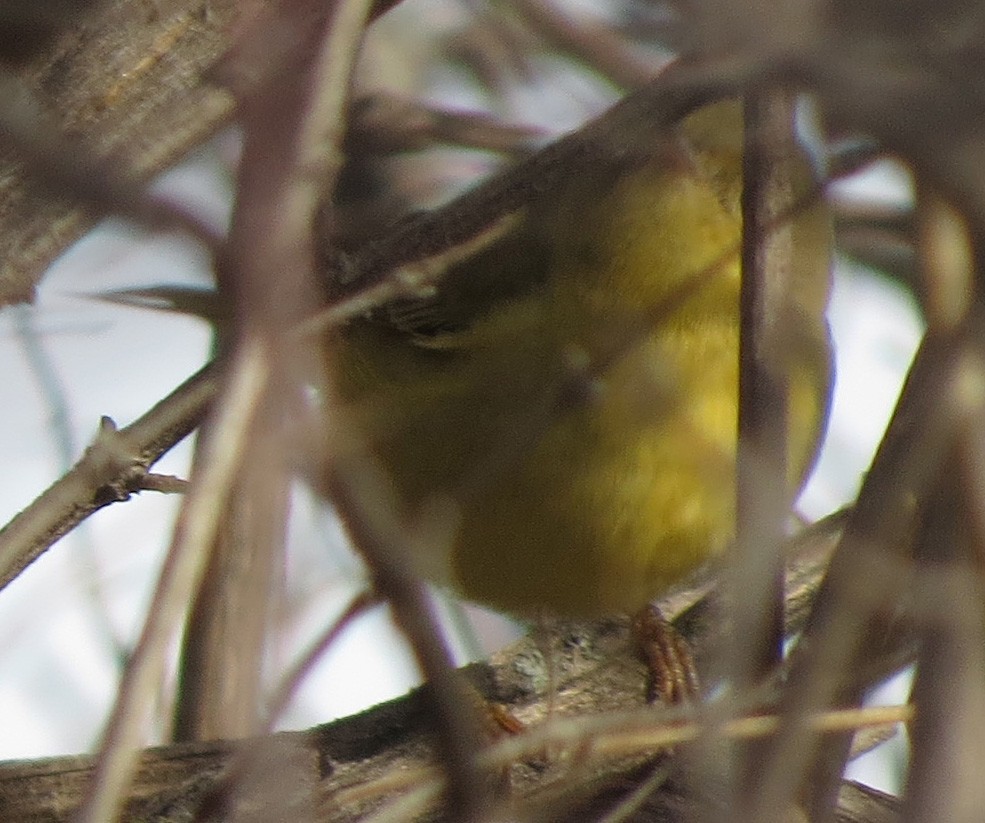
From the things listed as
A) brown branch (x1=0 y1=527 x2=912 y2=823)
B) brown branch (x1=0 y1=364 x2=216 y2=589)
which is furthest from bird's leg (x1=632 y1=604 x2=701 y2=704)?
brown branch (x1=0 y1=364 x2=216 y2=589)

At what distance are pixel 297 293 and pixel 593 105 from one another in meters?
1.44

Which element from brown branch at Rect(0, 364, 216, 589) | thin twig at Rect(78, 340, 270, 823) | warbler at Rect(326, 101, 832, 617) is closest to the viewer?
thin twig at Rect(78, 340, 270, 823)

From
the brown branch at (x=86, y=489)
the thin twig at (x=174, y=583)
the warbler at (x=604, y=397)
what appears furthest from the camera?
the warbler at (x=604, y=397)

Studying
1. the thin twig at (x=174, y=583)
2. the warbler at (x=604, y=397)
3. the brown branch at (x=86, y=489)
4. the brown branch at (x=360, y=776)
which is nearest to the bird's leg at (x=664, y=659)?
the warbler at (x=604, y=397)

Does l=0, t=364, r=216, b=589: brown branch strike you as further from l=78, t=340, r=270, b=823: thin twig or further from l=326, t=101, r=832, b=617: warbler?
l=78, t=340, r=270, b=823: thin twig

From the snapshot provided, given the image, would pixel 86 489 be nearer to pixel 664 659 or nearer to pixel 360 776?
pixel 360 776

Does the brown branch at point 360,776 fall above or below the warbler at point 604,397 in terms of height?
below

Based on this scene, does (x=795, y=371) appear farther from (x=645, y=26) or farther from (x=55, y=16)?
(x=55, y=16)

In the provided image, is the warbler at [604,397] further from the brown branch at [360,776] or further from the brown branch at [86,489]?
the brown branch at [86,489]

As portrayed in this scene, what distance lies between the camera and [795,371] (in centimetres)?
321

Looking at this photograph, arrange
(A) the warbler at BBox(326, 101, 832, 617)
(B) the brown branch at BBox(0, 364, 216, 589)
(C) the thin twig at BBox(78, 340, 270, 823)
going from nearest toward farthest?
(C) the thin twig at BBox(78, 340, 270, 823) < (B) the brown branch at BBox(0, 364, 216, 589) < (A) the warbler at BBox(326, 101, 832, 617)

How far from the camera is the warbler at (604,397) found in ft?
10.3

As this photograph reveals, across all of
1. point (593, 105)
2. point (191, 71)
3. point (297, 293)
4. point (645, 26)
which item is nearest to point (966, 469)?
point (297, 293)

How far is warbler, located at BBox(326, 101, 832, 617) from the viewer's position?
313 cm
